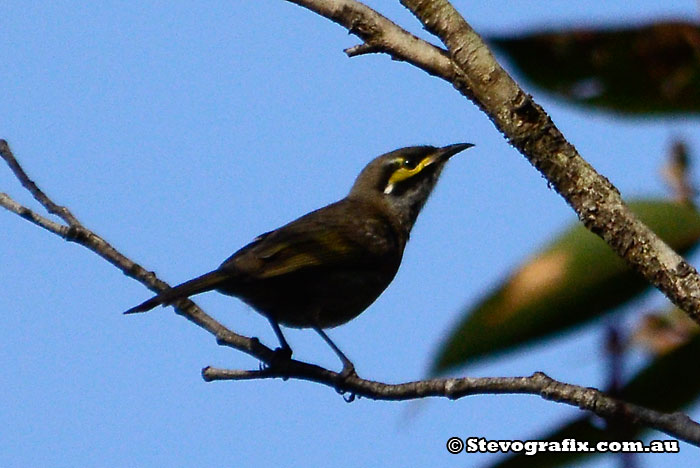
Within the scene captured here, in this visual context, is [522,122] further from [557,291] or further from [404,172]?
[404,172]

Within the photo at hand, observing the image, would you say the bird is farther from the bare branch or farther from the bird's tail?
the bare branch

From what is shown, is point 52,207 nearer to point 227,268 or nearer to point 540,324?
point 227,268

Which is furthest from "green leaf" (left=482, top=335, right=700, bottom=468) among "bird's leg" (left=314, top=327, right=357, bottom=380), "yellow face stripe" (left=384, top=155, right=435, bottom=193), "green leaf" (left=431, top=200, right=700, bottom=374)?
"yellow face stripe" (left=384, top=155, right=435, bottom=193)

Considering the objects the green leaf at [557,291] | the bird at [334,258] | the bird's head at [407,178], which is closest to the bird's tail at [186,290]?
the bird at [334,258]

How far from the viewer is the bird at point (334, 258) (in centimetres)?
605

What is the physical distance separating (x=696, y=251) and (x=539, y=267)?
62 cm

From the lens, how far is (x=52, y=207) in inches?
179

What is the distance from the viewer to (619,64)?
14.1ft

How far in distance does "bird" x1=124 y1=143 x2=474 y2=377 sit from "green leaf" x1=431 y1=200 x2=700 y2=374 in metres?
1.55

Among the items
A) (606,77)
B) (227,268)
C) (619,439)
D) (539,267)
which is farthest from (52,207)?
(619,439)

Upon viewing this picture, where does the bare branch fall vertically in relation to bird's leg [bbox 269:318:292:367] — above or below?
below

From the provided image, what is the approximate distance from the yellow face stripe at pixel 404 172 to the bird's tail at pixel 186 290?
2900 millimetres

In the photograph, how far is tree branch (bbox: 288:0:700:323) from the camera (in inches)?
132

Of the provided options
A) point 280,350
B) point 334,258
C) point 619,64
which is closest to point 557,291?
point 619,64
